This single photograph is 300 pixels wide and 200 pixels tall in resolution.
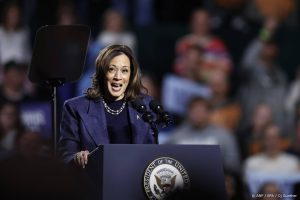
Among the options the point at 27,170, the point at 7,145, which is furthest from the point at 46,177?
the point at 7,145

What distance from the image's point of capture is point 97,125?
11.4 ft

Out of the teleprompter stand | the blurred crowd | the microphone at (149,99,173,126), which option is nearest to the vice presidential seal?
the microphone at (149,99,173,126)

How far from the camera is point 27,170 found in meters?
1.54

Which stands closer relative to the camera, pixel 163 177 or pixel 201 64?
pixel 163 177

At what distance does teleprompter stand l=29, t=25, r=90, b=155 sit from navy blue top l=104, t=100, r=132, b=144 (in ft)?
1.08

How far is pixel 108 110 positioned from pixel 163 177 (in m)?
0.53

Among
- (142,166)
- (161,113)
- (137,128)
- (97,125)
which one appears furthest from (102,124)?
(142,166)

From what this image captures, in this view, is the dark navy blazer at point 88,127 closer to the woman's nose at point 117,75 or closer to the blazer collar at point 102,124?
the blazer collar at point 102,124

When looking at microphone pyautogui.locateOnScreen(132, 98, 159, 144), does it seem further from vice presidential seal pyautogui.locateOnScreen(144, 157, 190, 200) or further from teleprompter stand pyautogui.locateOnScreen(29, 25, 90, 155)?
teleprompter stand pyautogui.locateOnScreen(29, 25, 90, 155)

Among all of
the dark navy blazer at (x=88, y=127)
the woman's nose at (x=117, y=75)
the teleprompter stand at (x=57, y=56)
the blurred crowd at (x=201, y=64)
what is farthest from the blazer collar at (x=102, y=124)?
the blurred crowd at (x=201, y=64)

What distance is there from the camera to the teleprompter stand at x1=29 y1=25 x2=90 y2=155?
3.70 meters

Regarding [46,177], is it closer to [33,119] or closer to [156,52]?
[33,119]

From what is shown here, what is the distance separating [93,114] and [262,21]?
5635 millimetres

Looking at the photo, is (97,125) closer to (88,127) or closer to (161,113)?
(88,127)
